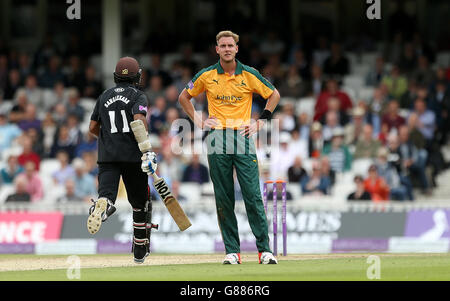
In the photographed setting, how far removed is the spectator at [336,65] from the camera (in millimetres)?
21969

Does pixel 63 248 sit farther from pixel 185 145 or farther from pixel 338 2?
pixel 338 2

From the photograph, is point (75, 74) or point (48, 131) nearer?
point (48, 131)

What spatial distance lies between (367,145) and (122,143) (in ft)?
31.1

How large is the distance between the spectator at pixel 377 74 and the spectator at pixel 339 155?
10.4 feet

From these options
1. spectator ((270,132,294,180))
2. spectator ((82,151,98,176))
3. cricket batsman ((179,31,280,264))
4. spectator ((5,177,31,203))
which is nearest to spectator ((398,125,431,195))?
spectator ((270,132,294,180))

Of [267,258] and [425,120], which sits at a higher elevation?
[425,120]

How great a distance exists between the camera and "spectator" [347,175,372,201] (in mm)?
17577

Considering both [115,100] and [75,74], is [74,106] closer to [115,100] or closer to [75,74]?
[75,74]

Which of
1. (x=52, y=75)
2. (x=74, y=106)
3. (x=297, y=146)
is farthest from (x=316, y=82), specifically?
(x=52, y=75)

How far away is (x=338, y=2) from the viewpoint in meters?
25.5

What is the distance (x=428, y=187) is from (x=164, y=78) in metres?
6.61

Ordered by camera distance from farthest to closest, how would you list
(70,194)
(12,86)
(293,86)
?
(12,86)
(293,86)
(70,194)

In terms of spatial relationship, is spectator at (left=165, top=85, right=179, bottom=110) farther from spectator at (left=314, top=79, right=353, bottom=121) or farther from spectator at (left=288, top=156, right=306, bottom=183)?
spectator at (left=288, top=156, right=306, bottom=183)

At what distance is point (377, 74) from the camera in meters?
21.7
